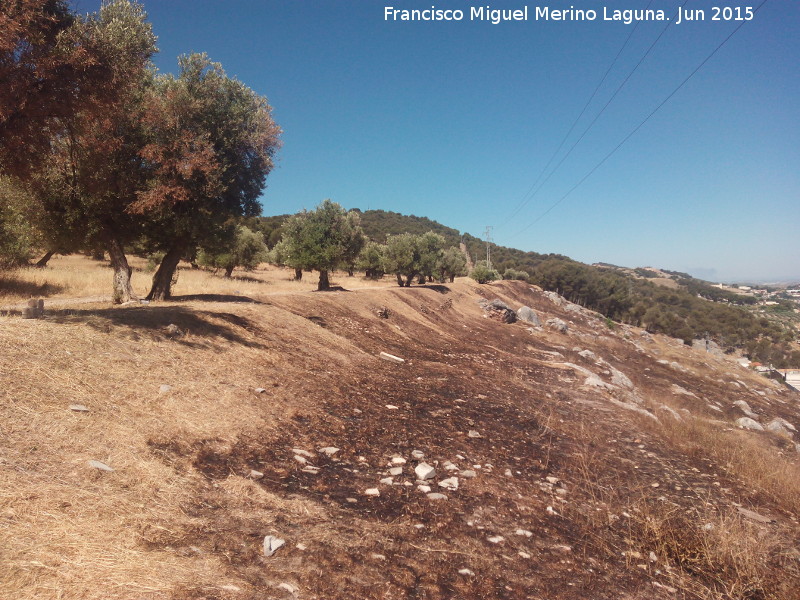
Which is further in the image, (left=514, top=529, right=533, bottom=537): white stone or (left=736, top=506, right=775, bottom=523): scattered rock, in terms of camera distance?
(left=736, top=506, right=775, bottom=523): scattered rock

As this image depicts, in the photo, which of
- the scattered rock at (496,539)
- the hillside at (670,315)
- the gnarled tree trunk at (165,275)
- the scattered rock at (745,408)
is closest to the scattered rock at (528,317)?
the scattered rock at (745,408)

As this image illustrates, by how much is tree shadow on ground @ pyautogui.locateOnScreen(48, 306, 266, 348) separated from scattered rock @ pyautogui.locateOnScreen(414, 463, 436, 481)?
18.6ft

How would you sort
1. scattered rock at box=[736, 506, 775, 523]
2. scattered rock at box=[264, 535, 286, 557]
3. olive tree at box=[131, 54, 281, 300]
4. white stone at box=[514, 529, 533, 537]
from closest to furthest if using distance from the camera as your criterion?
scattered rock at box=[264, 535, 286, 557] < white stone at box=[514, 529, 533, 537] < scattered rock at box=[736, 506, 775, 523] < olive tree at box=[131, 54, 281, 300]

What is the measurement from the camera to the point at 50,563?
291 centimetres

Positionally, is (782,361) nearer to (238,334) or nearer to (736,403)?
(736,403)

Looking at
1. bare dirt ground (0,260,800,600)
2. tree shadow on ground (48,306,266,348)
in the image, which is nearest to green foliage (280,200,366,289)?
tree shadow on ground (48,306,266,348)

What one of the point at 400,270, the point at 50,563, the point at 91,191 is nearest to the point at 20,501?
the point at 50,563

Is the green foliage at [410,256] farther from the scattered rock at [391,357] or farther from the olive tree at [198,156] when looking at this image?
the scattered rock at [391,357]

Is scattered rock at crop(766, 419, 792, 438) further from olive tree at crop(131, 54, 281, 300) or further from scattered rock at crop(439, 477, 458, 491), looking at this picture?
olive tree at crop(131, 54, 281, 300)

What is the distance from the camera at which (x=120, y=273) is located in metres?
13.1

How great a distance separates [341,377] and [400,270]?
33.2 meters

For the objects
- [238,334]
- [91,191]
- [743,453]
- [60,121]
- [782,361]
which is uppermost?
[60,121]

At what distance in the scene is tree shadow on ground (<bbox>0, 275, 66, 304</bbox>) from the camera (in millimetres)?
15520

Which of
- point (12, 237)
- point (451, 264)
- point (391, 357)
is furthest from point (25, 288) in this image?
point (451, 264)
